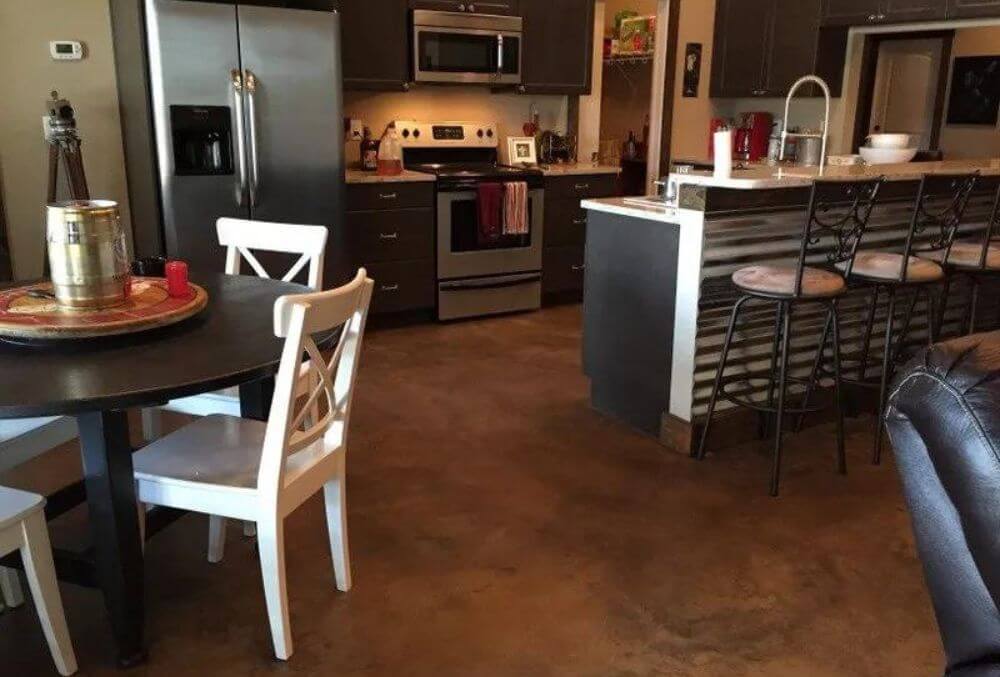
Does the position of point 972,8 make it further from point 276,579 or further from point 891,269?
point 276,579

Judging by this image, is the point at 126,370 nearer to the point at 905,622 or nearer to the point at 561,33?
the point at 905,622

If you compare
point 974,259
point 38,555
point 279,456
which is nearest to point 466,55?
point 974,259

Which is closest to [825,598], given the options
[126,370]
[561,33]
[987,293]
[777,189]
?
[777,189]

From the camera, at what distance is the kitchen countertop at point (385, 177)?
470 centimetres

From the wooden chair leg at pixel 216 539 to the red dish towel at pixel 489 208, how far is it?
2.92 meters

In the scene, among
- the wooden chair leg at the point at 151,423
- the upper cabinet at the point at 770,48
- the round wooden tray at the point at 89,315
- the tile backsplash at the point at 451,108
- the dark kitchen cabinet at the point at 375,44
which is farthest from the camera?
the upper cabinet at the point at 770,48

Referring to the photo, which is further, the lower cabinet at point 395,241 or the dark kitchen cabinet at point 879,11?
the dark kitchen cabinet at point 879,11

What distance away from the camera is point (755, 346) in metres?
3.40

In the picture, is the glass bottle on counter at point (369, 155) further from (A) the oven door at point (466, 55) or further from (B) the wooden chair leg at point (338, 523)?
(B) the wooden chair leg at point (338, 523)

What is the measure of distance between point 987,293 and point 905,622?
258cm

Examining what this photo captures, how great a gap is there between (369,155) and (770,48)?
3.01 metres

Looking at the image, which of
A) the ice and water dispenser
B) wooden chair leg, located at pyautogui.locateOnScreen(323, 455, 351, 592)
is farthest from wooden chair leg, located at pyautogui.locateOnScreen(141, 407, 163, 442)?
the ice and water dispenser

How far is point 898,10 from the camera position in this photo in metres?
5.20

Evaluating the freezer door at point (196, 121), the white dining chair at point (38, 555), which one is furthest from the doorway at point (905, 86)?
the white dining chair at point (38, 555)
